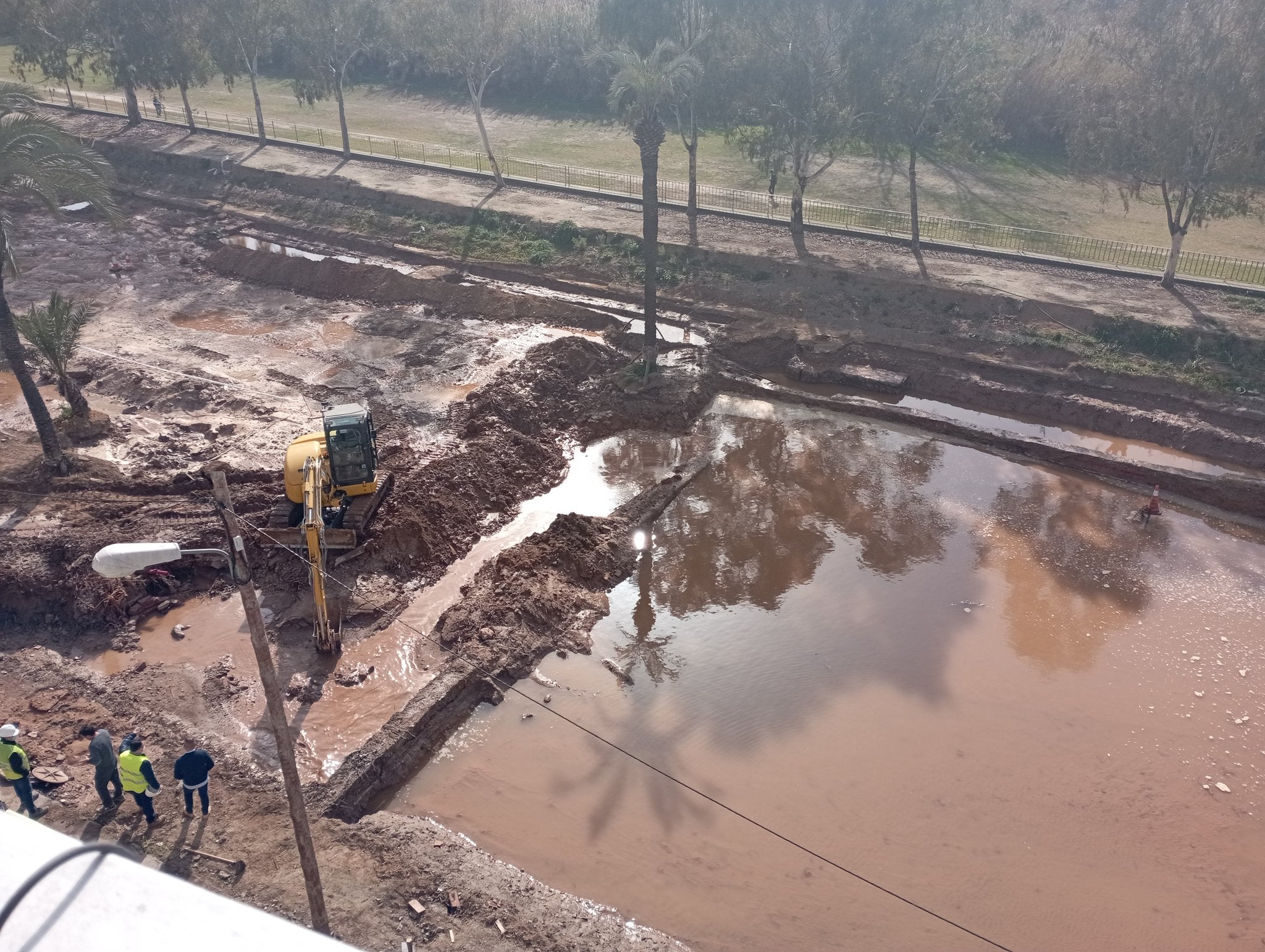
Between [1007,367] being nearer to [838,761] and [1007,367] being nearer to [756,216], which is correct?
[756,216]

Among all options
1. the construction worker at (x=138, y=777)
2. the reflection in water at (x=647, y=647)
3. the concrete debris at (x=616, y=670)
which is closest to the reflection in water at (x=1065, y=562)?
the reflection in water at (x=647, y=647)

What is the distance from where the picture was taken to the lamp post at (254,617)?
674cm

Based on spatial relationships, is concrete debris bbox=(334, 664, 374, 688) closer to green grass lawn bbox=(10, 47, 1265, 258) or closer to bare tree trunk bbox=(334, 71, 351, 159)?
green grass lawn bbox=(10, 47, 1265, 258)

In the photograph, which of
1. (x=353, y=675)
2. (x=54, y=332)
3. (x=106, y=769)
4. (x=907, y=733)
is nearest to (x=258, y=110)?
(x=54, y=332)

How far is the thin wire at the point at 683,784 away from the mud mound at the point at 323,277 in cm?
1483

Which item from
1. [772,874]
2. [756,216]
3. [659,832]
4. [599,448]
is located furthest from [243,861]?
[756,216]

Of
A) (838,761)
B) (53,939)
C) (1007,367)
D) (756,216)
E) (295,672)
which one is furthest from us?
(756,216)

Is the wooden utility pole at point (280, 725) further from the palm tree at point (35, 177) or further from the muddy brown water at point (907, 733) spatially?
the palm tree at point (35, 177)

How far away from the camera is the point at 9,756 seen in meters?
11.3

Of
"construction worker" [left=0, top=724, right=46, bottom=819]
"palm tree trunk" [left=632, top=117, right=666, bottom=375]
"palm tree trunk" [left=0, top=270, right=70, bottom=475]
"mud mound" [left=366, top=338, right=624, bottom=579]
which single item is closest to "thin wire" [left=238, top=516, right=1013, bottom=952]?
"mud mound" [left=366, top=338, right=624, bottom=579]

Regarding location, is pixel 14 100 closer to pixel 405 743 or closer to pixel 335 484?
pixel 335 484

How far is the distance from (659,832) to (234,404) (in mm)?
16096

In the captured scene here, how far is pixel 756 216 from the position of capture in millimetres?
34344

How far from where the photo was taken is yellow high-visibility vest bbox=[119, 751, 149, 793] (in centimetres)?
1115
